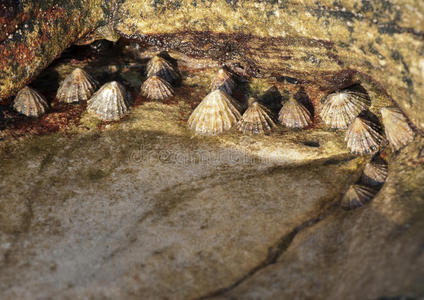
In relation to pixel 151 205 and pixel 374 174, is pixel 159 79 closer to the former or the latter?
pixel 151 205

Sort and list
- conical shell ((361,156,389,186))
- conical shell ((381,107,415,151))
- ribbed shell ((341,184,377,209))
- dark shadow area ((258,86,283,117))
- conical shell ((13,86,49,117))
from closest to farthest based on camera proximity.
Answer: ribbed shell ((341,184,377,209)) < conical shell ((361,156,389,186)) < conical shell ((381,107,415,151)) < conical shell ((13,86,49,117)) < dark shadow area ((258,86,283,117))

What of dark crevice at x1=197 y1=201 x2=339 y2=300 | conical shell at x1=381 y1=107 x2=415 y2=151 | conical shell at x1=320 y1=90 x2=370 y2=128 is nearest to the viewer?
dark crevice at x1=197 y1=201 x2=339 y2=300

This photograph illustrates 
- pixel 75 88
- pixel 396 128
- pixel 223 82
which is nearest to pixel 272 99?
pixel 223 82

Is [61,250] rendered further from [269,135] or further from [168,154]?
[269,135]

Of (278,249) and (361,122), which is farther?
(361,122)

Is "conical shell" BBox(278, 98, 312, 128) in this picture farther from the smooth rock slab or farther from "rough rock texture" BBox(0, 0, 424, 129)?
"rough rock texture" BBox(0, 0, 424, 129)

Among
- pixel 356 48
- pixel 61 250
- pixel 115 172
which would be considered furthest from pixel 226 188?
pixel 356 48

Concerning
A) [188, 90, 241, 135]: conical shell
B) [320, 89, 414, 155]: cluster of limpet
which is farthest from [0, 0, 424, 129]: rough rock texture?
[188, 90, 241, 135]: conical shell

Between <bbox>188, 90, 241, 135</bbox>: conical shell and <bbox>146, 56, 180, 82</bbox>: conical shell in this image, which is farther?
<bbox>146, 56, 180, 82</bbox>: conical shell
